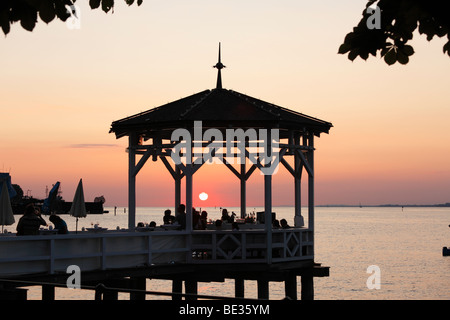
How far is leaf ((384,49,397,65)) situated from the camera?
805cm

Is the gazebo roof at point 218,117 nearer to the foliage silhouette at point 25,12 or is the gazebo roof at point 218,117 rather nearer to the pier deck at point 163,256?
the pier deck at point 163,256

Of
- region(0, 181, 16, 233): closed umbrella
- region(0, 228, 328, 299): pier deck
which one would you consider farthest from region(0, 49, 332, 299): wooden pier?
region(0, 181, 16, 233): closed umbrella

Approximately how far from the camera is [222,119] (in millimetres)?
21719

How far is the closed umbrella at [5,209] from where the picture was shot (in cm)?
2428

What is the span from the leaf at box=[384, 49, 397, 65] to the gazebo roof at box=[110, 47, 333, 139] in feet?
44.9

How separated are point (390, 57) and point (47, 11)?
340 cm

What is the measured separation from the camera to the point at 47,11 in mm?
6746

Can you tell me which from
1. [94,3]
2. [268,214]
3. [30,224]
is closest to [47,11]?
[94,3]

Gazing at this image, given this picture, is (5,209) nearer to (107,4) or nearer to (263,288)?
(263,288)

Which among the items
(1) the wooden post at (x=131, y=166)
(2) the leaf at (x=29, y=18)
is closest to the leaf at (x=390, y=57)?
(2) the leaf at (x=29, y=18)

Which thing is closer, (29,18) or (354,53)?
(29,18)

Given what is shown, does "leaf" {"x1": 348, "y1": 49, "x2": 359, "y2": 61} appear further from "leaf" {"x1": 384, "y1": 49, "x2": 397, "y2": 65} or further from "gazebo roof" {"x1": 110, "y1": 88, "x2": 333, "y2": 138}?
"gazebo roof" {"x1": 110, "y1": 88, "x2": 333, "y2": 138}

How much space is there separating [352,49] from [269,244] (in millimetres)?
14254

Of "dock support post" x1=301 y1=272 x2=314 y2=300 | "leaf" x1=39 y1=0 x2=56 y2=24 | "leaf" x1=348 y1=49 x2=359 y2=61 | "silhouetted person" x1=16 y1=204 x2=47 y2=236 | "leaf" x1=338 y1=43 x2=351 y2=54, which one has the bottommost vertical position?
"dock support post" x1=301 y1=272 x2=314 y2=300
